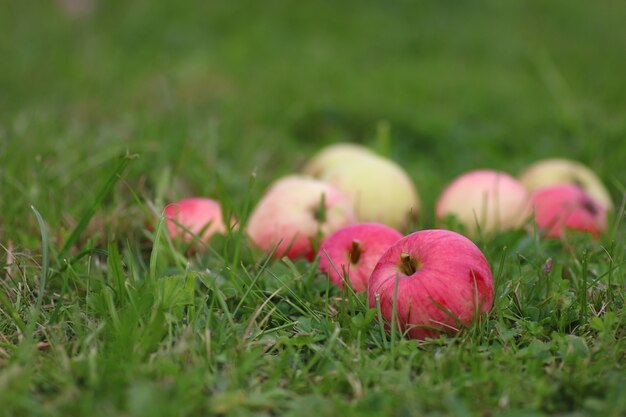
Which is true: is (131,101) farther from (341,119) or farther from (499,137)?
(499,137)

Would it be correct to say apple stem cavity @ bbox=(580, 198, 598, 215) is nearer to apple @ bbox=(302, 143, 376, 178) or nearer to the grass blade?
apple @ bbox=(302, 143, 376, 178)

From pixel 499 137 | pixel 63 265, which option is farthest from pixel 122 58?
pixel 63 265

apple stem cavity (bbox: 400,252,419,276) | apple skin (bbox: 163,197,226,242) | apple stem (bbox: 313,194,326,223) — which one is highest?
apple stem cavity (bbox: 400,252,419,276)

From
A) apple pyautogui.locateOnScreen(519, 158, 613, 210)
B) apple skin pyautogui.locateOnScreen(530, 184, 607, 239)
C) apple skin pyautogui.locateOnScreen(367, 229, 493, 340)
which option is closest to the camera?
apple skin pyautogui.locateOnScreen(367, 229, 493, 340)

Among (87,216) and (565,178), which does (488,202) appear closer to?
(565,178)

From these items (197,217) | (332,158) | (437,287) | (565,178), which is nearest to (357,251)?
(437,287)

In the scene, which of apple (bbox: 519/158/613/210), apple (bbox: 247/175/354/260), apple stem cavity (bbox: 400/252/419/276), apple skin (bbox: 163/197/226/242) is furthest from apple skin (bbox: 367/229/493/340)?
apple (bbox: 519/158/613/210)
